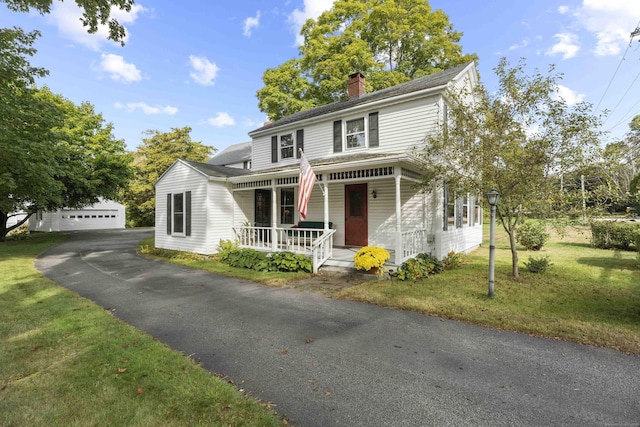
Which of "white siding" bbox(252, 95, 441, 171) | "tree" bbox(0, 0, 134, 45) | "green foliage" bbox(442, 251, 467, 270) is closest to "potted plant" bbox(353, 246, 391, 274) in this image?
"green foliage" bbox(442, 251, 467, 270)

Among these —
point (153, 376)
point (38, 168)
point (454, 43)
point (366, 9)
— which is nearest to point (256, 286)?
point (153, 376)

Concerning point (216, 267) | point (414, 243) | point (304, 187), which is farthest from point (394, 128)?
point (216, 267)

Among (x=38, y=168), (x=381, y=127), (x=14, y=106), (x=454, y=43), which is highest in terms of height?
(x=454, y=43)

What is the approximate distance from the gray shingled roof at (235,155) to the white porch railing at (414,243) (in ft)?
69.3

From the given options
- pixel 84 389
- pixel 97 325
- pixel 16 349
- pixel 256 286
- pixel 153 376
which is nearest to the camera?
pixel 84 389

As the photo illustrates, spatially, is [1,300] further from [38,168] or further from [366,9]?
[366,9]

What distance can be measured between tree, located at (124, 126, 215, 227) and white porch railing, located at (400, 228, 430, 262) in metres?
30.5

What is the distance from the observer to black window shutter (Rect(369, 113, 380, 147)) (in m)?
10.9

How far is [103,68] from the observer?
1402 centimetres

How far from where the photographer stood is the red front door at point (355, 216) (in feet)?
36.4

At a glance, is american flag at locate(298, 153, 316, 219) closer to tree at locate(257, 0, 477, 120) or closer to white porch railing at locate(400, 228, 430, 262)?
white porch railing at locate(400, 228, 430, 262)

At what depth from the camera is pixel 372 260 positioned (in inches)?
316

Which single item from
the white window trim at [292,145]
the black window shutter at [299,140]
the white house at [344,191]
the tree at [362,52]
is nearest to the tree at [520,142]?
the white house at [344,191]

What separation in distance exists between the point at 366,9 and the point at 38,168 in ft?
74.3
